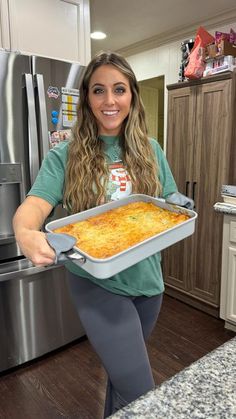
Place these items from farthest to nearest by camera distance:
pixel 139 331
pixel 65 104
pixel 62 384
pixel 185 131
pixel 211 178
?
pixel 185 131 < pixel 211 178 < pixel 65 104 < pixel 62 384 < pixel 139 331

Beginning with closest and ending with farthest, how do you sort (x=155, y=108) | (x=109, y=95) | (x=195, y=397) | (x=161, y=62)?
(x=195, y=397), (x=109, y=95), (x=161, y=62), (x=155, y=108)

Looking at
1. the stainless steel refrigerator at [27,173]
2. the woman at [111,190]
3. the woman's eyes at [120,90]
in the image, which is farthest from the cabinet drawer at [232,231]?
the woman's eyes at [120,90]

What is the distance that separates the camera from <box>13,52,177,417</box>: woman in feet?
3.18

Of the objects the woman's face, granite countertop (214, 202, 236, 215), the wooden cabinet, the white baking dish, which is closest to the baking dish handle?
the white baking dish

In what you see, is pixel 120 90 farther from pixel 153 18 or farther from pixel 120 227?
pixel 153 18

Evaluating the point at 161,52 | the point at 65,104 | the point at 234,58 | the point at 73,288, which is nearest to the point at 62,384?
the point at 73,288

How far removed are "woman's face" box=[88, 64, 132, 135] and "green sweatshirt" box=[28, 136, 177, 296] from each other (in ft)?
0.27

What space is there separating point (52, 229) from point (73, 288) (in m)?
0.25

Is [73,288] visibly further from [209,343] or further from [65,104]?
[209,343]

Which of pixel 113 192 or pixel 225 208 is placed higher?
pixel 113 192

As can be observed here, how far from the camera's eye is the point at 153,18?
3072 millimetres

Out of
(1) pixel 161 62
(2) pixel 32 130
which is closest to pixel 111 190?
(2) pixel 32 130

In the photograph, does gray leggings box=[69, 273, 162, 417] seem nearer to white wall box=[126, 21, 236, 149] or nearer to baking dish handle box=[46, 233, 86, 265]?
baking dish handle box=[46, 233, 86, 265]

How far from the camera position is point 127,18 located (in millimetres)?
3045
